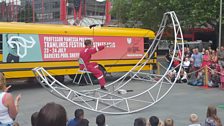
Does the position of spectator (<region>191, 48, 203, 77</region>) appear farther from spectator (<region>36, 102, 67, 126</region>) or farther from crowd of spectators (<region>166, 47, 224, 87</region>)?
spectator (<region>36, 102, 67, 126</region>)

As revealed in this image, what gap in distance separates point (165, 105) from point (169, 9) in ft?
58.3

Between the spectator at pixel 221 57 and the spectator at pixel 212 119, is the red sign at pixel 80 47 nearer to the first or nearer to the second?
the spectator at pixel 221 57

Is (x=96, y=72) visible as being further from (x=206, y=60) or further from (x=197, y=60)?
(x=197, y=60)

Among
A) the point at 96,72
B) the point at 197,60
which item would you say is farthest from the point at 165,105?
the point at 197,60

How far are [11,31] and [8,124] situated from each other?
1183 centimetres

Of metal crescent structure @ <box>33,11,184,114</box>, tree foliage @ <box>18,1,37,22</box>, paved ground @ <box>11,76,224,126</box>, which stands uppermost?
tree foliage @ <box>18,1,37,22</box>

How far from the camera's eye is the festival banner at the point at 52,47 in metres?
16.9

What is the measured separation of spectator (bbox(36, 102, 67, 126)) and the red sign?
576 inches

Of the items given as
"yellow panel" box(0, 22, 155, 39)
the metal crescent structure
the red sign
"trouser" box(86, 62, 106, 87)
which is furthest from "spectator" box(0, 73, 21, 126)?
the red sign

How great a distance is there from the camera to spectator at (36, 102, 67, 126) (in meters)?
3.32

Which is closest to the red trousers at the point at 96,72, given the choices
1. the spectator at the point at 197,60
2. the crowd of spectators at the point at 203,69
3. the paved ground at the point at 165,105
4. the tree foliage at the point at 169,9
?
the paved ground at the point at 165,105

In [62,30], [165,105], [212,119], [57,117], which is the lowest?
[165,105]

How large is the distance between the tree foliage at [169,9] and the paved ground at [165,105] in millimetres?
10547

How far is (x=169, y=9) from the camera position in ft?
98.6
